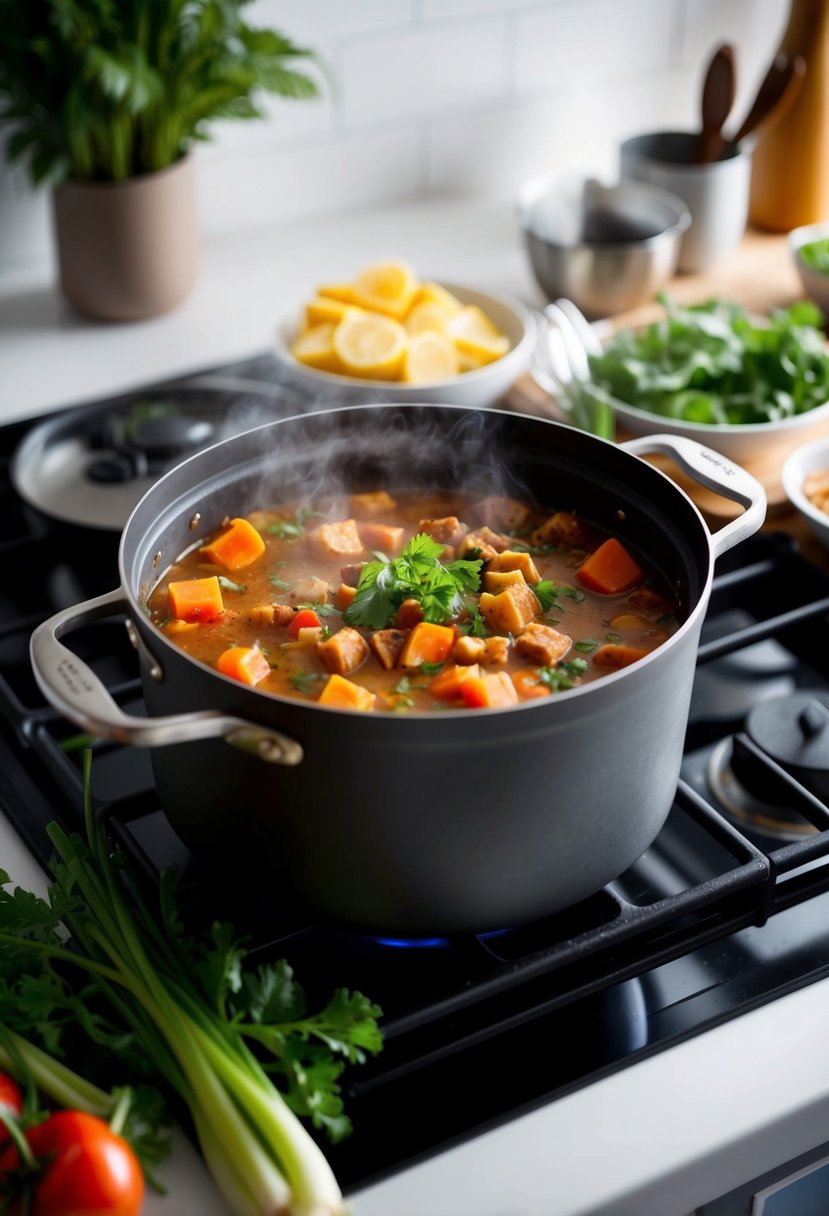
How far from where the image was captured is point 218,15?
1.75m

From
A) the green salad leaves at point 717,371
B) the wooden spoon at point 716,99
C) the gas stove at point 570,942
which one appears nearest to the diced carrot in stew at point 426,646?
the gas stove at point 570,942

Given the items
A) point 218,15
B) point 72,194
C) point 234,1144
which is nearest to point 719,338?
point 218,15

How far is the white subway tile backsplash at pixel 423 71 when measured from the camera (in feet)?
7.11

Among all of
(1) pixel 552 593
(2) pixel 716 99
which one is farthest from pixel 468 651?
(2) pixel 716 99

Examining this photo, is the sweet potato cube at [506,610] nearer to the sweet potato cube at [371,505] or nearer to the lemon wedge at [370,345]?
the sweet potato cube at [371,505]

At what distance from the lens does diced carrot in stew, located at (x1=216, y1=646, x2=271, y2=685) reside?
1052mm

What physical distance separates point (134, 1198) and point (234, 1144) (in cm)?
7

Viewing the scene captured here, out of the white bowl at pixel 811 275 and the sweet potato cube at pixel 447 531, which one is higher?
the sweet potato cube at pixel 447 531

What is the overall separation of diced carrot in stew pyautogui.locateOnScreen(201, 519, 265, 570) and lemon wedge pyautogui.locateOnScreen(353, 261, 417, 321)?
631mm

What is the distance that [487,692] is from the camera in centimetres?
100

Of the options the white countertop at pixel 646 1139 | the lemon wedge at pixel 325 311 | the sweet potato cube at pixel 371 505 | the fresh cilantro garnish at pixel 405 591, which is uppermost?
the fresh cilantro garnish at pixel 405 591

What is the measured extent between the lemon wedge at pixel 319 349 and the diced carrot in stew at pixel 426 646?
2.37 feet

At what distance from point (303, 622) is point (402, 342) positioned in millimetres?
685

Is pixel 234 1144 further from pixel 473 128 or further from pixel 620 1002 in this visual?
pixel 473 128
